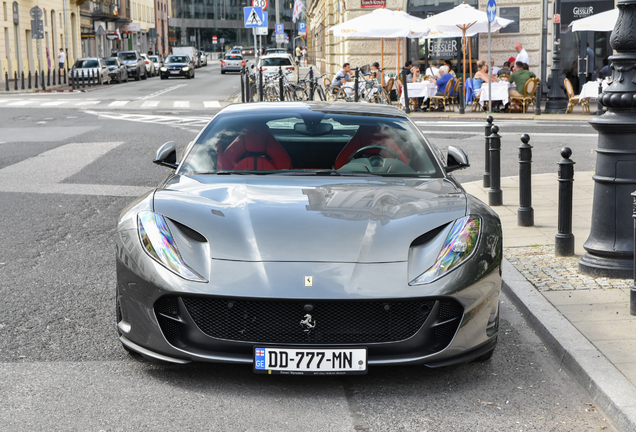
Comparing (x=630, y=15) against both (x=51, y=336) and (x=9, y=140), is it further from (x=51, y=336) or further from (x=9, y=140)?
(x=9, y=140)

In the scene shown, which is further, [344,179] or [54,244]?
[54,244]

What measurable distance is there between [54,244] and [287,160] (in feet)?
9.52

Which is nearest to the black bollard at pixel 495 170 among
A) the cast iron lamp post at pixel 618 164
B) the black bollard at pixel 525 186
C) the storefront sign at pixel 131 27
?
the black bollard at pixel 525 186

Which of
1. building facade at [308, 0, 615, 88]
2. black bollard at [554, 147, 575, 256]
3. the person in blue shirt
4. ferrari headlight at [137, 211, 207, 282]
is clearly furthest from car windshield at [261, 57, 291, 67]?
ferrari headlight at [137, 211, 207, 282]

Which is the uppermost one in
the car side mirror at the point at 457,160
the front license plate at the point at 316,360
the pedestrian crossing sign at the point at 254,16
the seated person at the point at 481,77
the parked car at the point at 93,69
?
the pedestrian crossing sign at the point at 254,16

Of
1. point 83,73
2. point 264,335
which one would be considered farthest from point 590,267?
point 83,73

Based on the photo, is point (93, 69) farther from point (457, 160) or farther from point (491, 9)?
point (457, 160)

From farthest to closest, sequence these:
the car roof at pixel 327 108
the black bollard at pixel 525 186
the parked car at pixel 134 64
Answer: the parked car at pixel 134 64 < the black bollard at pixel 525 186 < the car roof at pixel 327 108

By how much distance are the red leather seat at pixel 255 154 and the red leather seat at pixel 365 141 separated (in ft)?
1.11

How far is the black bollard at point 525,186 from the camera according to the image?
737 cm

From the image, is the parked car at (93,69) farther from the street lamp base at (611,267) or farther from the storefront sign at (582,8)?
the street lamp base at (611,267)

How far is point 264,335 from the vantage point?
359 cm

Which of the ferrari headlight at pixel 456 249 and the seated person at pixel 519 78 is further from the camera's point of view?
the seated person at pixel 519 78

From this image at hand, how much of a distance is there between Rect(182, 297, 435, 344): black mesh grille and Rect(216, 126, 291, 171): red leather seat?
1.47m
